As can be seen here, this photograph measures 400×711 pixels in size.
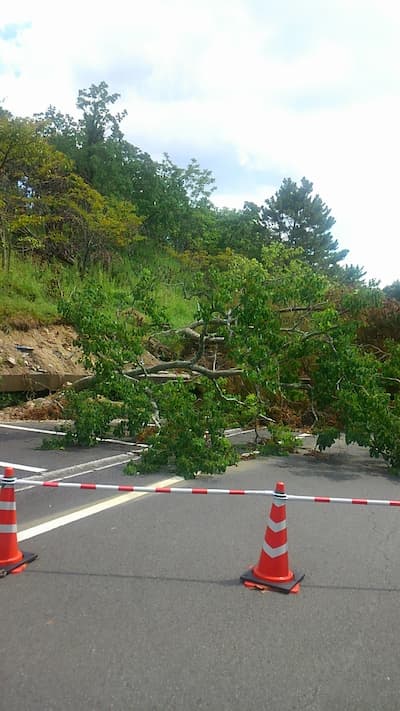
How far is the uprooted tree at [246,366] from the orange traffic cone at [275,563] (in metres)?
4.90

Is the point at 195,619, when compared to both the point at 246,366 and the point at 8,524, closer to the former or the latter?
the point at 8,524

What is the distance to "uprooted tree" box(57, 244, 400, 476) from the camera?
10.2 meters

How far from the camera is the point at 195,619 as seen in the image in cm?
387

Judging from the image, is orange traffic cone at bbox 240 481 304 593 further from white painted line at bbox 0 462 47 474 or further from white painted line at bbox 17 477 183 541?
white painted line at bbox 0 462 47 474

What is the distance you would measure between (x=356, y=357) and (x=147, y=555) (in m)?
6.63

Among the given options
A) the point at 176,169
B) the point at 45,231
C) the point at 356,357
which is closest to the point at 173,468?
the point at 356,357

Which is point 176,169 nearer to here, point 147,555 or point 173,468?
point 173,468

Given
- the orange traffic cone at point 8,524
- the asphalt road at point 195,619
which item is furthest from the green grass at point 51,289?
the orange traffic cone at point 8,524

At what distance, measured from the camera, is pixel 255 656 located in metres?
3.42

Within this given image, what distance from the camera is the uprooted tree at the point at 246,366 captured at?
33.4ft

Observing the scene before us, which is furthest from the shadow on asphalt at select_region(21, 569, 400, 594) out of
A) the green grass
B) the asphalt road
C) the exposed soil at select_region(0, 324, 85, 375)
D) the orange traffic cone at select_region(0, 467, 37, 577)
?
the exposed soil at select_region(0, 324, 85, 375)

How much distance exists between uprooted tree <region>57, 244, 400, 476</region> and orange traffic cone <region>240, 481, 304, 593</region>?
490 cm

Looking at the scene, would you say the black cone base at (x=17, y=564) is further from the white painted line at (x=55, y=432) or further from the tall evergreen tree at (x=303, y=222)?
the tall evergreen tree at (x=303, y=222)

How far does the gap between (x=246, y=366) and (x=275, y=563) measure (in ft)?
20.8
